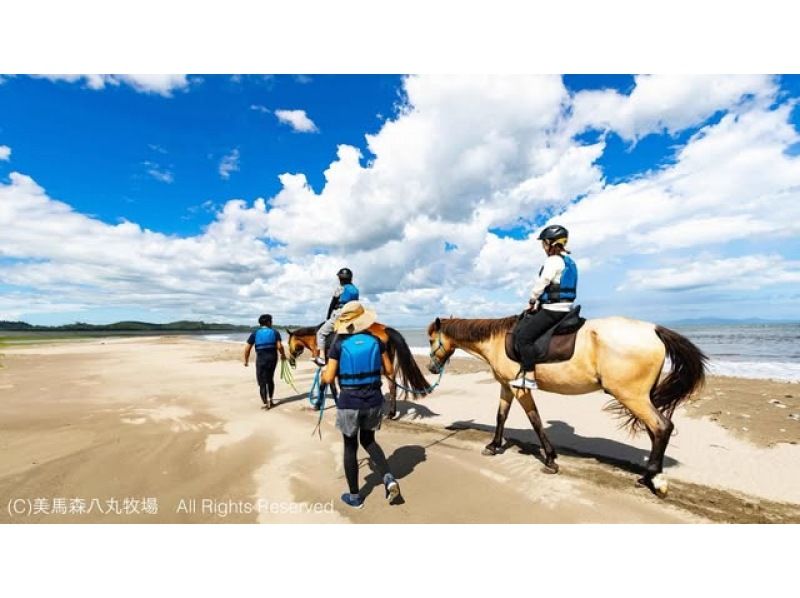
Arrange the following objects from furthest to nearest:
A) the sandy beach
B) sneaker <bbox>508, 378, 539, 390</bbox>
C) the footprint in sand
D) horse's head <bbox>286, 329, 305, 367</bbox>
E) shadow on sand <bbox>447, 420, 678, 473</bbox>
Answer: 1. horse's head <bbox>286, 329, 305, 367</bbox>
2. the footprint in sand
3. shadow on sand <bbox>447, 420, 678, 473</bbox>
4. sneaker <bbox>508, 378, 539, 390</bbox>
5. the sandy beach

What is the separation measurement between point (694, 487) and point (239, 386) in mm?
12710

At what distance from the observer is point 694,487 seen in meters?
4.71

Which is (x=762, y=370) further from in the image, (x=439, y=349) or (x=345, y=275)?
(x=345, y=275)

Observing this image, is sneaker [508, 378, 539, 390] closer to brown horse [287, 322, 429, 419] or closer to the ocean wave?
brown horse [287, 322, 429, 419]

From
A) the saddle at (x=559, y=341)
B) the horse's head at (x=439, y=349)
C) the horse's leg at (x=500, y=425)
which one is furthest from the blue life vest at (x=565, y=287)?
the horse's head at (x=439, y=349)

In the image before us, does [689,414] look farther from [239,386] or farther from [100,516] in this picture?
[239,386]

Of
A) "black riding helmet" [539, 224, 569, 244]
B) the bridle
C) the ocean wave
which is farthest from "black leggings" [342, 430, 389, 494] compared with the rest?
the ocean wave

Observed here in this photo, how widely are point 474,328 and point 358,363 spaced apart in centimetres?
327

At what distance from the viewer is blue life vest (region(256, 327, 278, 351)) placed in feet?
31.7

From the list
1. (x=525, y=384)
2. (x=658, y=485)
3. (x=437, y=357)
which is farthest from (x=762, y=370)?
(x=437, y=357)

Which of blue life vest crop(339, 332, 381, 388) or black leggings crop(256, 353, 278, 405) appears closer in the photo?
blue life vest crop(339, 332, 381, 388)

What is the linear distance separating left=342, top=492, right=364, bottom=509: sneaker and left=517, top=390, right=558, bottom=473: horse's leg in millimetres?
2781

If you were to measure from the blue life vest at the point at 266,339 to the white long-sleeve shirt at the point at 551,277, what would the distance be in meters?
7.27

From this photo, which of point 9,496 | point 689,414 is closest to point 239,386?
point 9,496
